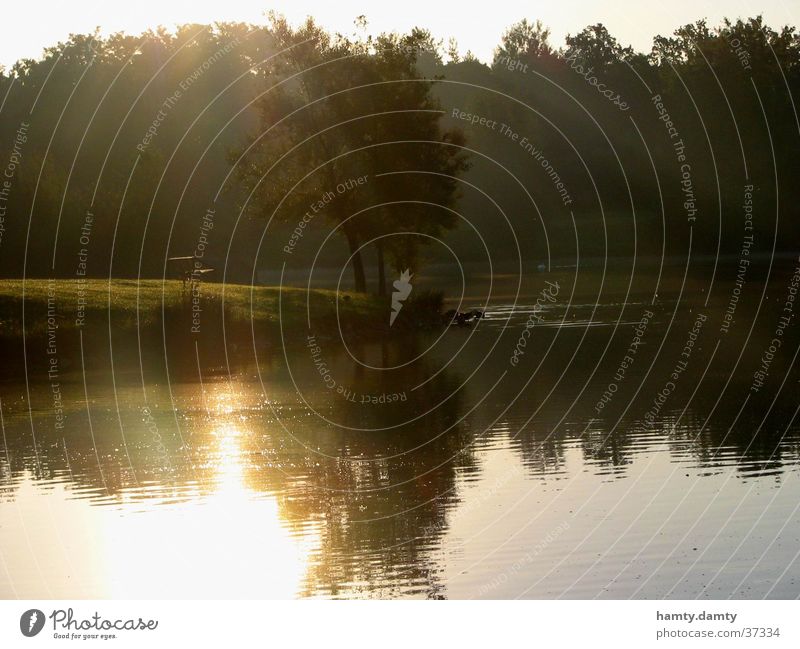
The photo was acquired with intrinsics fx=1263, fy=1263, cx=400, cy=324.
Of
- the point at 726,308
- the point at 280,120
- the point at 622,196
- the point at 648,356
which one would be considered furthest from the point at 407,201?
the point at 622,196

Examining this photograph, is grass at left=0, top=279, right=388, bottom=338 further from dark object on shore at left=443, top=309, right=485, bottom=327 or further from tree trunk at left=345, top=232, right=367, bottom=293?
tree trunk at left=345, top=232, right=367, bottom=293

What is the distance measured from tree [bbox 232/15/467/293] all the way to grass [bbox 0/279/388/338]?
5.35 meters

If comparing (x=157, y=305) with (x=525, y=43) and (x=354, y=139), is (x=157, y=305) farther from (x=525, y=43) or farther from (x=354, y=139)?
(x=525, y=43)

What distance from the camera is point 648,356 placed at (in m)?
36.7

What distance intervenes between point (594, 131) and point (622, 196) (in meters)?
11.3

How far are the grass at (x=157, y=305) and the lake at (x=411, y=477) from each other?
4267 millimetres

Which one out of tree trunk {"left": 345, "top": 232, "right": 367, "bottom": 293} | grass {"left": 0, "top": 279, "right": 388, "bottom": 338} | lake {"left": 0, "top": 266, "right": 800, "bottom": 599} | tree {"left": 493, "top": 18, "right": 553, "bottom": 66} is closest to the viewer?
lake {"left": 0, "top": 266, "right": 800, "bottom": 599}

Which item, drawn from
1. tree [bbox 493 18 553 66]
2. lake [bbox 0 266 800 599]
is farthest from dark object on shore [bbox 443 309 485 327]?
tree [bbox 493 18 553 66]

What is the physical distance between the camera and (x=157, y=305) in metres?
46.8

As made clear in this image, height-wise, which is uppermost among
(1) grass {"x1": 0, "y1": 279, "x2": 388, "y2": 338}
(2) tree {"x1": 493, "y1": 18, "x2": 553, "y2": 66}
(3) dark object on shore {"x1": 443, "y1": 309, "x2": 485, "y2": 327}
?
(2) tree {"x1": 493, "y1": 18, "x2": 553, "y2": 66}

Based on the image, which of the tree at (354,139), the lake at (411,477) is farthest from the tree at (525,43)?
the lake at (411,477)

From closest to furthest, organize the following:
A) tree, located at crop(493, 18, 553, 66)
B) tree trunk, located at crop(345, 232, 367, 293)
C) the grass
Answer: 1. the grass
2. tree trunk, located at crop(345, 232, 367, 293)
3. tree, located at crop(493, 18, 553, 66)

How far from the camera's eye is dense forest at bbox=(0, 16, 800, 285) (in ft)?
200

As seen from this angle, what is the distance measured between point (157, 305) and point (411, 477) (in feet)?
94.7
